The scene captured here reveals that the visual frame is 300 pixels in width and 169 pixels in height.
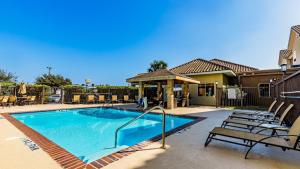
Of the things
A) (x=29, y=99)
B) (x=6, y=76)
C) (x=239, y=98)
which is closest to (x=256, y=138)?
(x=239, y=98)

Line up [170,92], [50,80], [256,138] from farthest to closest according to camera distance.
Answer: [50,80] → [170,92] → [256,138]

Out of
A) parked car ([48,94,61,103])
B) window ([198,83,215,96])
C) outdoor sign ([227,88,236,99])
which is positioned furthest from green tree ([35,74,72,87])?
outdoor sign ([227,88,236,99])

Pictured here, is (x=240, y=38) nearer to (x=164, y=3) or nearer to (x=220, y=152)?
(x=164, y=3)

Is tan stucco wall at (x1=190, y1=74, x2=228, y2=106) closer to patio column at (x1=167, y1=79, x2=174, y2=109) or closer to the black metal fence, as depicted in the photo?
the black metal fence

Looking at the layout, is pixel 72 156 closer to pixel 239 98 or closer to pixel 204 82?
pixel 204 82

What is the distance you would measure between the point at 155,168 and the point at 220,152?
5.61ft

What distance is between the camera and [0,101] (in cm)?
1325

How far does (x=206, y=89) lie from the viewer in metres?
16.7

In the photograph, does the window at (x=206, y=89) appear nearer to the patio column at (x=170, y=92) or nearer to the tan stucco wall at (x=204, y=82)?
the tan stucco wall at (x=204, y=82)

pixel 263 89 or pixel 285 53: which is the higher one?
pixel 285 53

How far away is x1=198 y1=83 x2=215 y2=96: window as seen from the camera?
16281mm

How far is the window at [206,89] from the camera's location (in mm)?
16281

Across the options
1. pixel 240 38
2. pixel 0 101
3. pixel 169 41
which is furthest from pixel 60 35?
pixel 240 38

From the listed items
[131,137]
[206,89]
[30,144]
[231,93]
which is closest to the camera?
[30,144]
